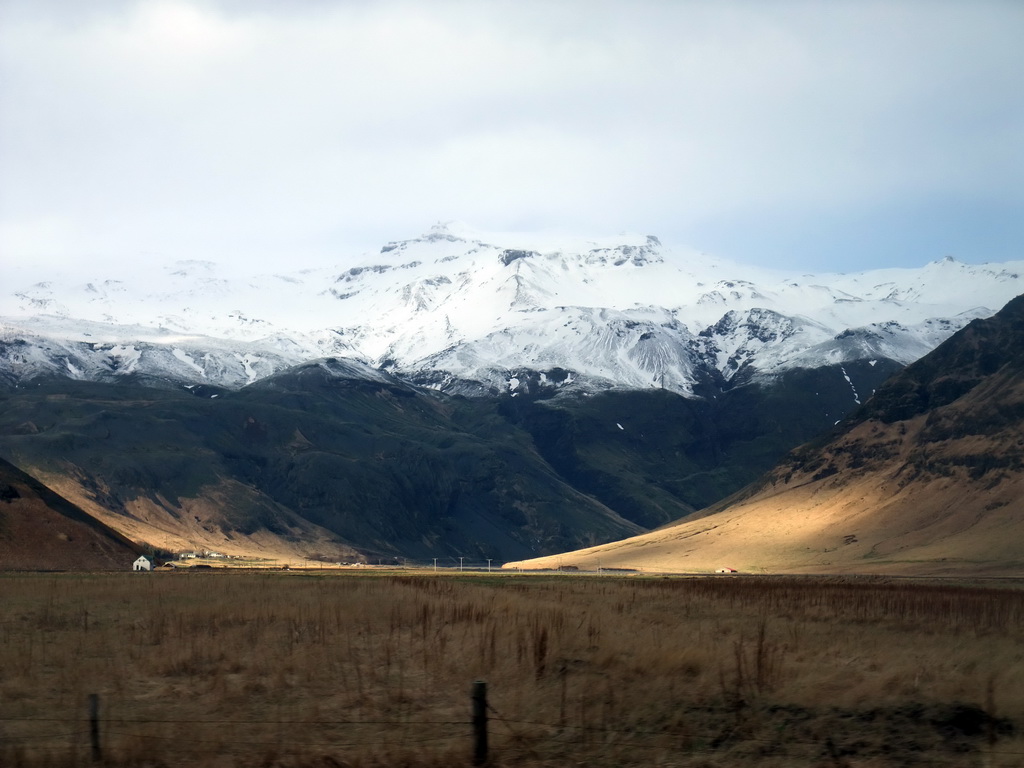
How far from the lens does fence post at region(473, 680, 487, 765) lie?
18.4 m

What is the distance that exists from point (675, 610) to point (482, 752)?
25503mm

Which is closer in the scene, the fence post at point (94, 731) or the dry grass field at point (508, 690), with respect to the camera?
the fence post at point (94, 731)

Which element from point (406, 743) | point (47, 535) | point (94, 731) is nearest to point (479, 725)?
point (406, 743)

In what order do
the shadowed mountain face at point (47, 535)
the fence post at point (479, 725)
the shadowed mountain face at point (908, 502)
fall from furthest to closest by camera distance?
the shadowed mountain face at point (908, 502)
the shadowed mountain face at point (47, 535)
the fence post at point (479, 725)

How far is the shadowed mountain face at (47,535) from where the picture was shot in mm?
113438

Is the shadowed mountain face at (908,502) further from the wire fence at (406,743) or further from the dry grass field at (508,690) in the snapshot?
the wire fence at (406,743)

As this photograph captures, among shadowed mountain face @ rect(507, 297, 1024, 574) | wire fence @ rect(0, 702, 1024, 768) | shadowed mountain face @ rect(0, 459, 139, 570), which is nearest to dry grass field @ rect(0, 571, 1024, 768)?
wire fence @ rect(0, 702, 1024, 768)

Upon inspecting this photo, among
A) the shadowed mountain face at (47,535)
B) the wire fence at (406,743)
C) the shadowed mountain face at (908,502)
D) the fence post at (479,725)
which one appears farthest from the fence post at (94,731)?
the shadowed mountain face at (908,502)

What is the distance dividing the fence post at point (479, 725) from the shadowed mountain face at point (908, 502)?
109190 millimetres

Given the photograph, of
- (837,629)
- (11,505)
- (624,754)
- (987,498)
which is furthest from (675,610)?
(987,498)

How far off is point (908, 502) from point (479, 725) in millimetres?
152019

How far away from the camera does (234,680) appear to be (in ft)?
80.8

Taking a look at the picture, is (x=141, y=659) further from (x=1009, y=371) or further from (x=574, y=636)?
(x=1009, y=371)

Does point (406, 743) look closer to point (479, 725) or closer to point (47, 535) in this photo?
point (479, 725)
